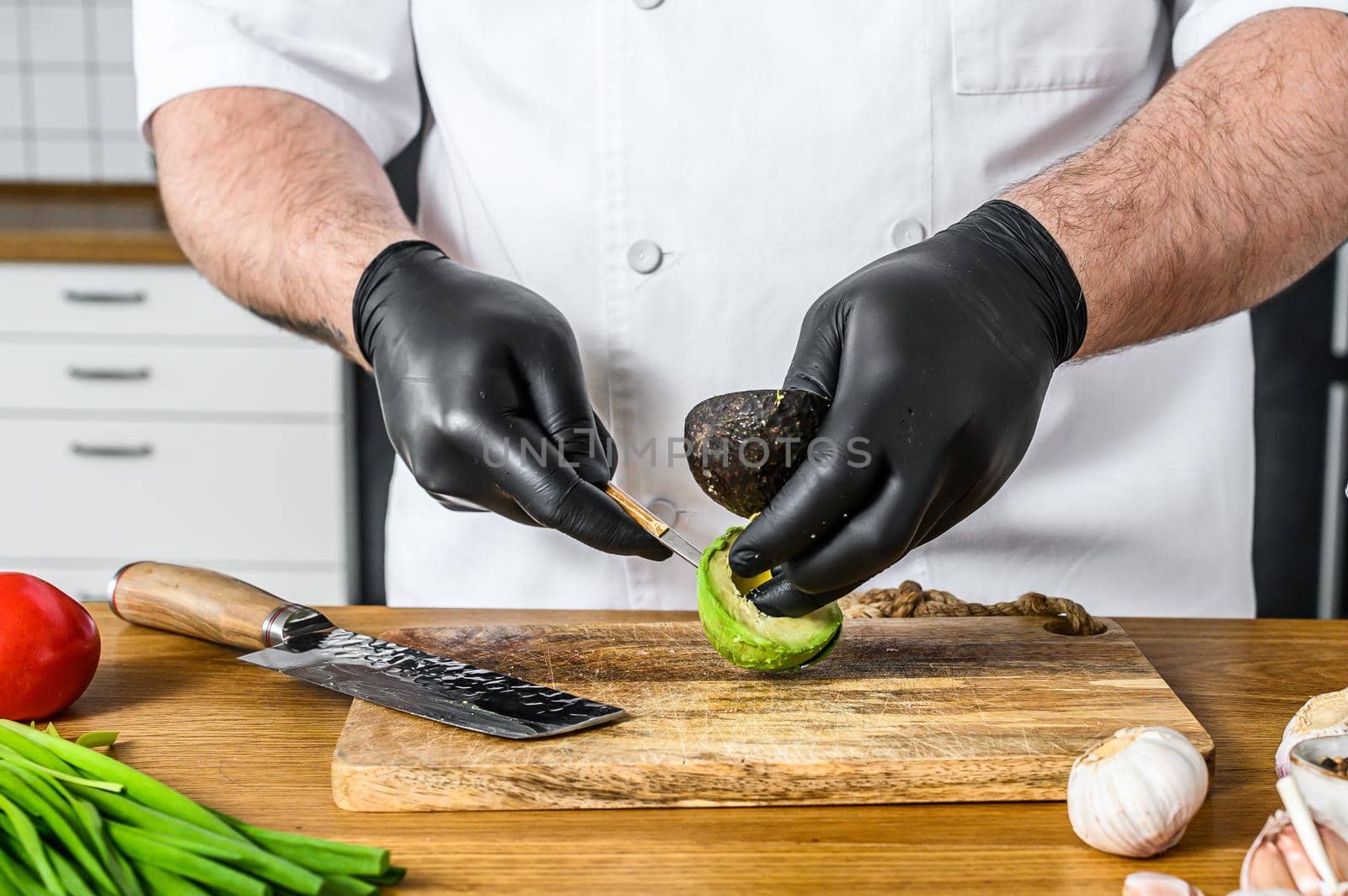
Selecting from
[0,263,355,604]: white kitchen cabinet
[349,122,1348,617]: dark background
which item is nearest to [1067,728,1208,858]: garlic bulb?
[349,122,1348,617]: dark background

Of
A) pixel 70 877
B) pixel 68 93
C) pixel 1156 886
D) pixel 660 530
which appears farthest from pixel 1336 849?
pixel 68 93

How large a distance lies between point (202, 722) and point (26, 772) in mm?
242

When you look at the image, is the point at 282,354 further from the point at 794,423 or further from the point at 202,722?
the point at 794,423

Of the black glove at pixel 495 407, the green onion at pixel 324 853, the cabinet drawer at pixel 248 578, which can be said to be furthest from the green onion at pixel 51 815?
the cabinet drawer at pixel 248 578

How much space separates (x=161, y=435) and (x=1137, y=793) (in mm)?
2969

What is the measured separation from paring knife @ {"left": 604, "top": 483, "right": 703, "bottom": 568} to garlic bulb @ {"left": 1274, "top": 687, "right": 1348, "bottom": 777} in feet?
1.89

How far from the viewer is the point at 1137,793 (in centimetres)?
93

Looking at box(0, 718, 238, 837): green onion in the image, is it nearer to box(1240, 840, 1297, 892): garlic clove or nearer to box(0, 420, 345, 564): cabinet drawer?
box(1240, 840, 1297, 892): garlic clove

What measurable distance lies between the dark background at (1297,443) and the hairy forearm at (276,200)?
112 cm

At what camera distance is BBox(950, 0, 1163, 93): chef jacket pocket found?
4.97 feet

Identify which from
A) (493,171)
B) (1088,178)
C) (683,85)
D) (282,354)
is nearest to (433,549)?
(493,171)

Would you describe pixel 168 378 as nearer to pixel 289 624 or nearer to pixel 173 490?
pixel 173 490

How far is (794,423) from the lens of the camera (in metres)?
1.15

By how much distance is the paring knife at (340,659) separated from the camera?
114cm
